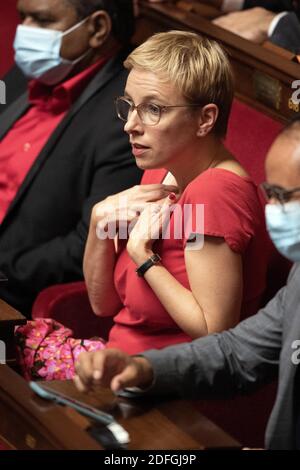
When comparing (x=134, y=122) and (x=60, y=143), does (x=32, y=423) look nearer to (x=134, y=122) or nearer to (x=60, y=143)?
(x=134, y=122)

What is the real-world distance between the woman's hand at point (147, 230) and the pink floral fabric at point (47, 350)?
279 millimetres

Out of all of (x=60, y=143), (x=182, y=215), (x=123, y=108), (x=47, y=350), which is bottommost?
(x=47, y=350)

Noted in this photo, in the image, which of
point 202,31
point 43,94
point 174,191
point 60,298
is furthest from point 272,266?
point 43,94

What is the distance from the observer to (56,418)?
1788mm

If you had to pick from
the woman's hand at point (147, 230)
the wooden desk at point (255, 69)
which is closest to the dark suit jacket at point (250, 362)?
the woman's hand at point (147, 230)

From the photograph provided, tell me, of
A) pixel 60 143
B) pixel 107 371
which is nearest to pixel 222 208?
pixel 107 371

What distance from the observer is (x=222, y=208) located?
2240mm

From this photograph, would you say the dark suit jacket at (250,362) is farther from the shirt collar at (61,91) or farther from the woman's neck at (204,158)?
the shirt collar at (61,91)

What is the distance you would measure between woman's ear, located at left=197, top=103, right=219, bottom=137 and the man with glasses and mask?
429 millimetres

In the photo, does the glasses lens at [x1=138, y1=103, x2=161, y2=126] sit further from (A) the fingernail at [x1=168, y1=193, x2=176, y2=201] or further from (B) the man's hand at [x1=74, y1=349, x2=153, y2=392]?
(B) the man's hand at [x1=74, y1=349, x2=153, y2=392]

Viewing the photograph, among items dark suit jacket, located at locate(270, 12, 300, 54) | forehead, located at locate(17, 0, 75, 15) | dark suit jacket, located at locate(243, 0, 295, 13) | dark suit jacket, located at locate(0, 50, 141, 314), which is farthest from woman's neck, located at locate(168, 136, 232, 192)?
dark suit jacket, located at locate(243, 0, 295, 13)

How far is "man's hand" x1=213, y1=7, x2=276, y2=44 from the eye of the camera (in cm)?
329

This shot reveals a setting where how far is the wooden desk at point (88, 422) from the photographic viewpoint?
5.80ft

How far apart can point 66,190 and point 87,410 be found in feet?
4.20
